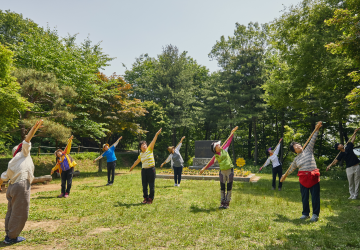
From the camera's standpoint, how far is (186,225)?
5.38m

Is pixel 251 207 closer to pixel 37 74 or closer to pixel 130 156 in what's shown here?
pixel 37 74

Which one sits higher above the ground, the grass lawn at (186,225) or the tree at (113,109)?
the tree at (113,109)

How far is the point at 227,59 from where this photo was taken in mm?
30016

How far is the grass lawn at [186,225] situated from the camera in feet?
14.2

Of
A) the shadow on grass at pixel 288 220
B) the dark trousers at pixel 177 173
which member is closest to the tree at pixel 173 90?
the dark trousers at pixel 177 173

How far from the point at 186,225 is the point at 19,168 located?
140 inches

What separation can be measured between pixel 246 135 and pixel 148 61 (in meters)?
20.7

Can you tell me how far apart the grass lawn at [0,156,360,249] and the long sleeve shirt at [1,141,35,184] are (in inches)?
47.1

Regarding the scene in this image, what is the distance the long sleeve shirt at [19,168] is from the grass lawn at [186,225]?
1.20 meters

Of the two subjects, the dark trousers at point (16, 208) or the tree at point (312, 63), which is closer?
the dark trousers at point (16, 208)

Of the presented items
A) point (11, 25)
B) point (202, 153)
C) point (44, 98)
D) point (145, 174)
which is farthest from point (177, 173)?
point (11, 25)

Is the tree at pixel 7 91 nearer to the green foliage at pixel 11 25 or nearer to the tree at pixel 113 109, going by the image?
the tree at pixel 113 109

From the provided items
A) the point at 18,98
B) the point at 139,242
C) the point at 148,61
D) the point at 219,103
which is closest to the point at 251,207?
the point at 139,242

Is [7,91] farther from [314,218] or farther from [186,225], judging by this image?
[314,218]
